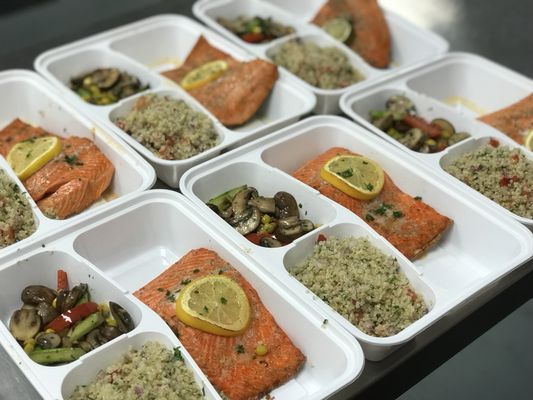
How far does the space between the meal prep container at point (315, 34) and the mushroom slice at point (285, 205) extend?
101 cm

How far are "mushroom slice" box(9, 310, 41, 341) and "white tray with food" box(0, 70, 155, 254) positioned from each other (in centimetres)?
31

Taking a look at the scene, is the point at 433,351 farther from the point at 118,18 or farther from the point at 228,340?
the point at 118,18

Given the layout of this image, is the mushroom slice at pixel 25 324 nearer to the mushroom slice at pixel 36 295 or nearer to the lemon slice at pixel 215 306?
the mushroom slice at pixel 36 295

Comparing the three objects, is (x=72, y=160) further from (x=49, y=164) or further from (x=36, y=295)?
(x=36, y=295)

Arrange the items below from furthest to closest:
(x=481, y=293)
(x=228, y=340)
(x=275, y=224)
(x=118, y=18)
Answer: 1. (x=118, y=18)
2. (x=275, y=224)
3. (x=481, y=293)
4. (x=228, y=340)

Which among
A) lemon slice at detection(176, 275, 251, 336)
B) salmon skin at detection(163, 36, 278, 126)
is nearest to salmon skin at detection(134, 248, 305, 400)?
lemon slice at detection(176, 275, 251, 336)

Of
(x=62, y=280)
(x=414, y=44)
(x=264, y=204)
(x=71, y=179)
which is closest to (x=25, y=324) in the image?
(x=62, y=280)

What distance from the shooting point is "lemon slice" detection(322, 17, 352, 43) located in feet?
15.2

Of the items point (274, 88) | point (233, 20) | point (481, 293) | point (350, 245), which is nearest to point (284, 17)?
point (233, 20)

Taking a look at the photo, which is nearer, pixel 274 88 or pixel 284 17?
pixel 274 88

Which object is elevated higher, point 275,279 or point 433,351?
point 275,279

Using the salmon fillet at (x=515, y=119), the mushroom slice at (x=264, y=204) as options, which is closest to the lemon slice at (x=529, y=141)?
the salmon fillet at (x=515, y=119)

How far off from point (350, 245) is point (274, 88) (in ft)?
4.81

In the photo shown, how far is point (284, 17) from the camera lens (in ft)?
15.6
